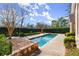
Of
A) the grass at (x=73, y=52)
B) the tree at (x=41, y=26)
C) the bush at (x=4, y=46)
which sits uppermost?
the tree at (x=41, y=26)

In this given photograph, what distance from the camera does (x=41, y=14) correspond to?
3.96 metres

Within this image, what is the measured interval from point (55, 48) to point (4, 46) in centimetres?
75

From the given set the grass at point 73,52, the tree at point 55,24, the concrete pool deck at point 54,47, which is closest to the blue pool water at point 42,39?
the concrete pool deck at point 54,47

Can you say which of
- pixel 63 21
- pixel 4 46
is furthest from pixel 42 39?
pixel 4 46

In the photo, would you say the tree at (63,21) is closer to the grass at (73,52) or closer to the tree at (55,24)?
the tree at (55,24)

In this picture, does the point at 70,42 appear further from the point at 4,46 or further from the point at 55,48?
the point at 4,46

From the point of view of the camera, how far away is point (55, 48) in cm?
395

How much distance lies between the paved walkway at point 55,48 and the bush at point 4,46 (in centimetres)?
Result: 47

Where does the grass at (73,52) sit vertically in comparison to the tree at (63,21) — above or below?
below

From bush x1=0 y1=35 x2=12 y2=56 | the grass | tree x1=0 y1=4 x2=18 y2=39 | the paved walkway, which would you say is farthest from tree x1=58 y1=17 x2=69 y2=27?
bush x1=0 y1=35 x2=12 y2=56

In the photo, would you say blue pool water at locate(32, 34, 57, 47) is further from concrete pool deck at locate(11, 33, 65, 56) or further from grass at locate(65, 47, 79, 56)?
grass at locate(65, 47, 79, 56)

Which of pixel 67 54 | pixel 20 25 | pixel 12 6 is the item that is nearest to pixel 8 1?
pixel 12 6

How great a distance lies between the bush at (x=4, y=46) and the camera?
3.95 meters

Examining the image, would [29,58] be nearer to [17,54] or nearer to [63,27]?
[17,54]
